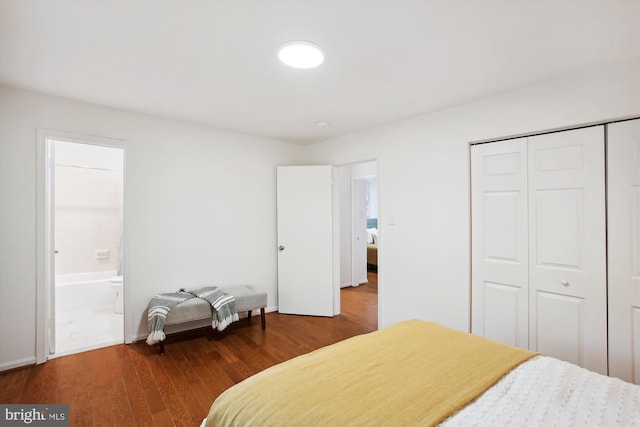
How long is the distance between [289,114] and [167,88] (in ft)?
3.69

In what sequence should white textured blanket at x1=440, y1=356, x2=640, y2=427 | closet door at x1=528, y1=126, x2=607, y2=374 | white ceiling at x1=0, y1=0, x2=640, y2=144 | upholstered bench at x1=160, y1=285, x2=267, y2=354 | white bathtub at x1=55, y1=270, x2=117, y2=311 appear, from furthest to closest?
1. white bathtub at x1=55, y1=270, x2=117, y2=311
2. upholstered bench at x1=160, y1=285, x2=267, y2=354
3. closet door at x1=528, y1=126, x2=607, y2=374
4. white ceiling at x1=0, y1=0, x2=640, y2=144
5. white textured blanket at x1=440, y1=356, x2=640, y2=427

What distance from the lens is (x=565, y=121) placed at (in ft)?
7.13

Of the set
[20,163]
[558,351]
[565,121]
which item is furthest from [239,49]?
[558,351]

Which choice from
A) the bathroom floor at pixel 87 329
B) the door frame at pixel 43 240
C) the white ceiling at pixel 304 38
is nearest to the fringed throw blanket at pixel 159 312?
the bathroom floor at pixel 87 329

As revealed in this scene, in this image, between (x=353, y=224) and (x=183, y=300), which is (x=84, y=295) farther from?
(x=353, y=224)

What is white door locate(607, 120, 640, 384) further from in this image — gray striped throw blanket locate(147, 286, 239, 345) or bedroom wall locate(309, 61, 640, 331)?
gray striped throw blanket locate(147, 286, 239, 345)

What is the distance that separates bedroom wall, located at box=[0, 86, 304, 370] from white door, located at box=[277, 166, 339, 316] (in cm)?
18

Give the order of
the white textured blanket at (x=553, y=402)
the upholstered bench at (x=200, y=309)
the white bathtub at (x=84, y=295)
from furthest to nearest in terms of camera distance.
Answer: the white bathtub at (x=84, y=295), the upholstered bench at (x=200, y=309), the white textured blanket at (x=553, y=402)

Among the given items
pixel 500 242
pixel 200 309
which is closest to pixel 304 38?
pixel 500 242

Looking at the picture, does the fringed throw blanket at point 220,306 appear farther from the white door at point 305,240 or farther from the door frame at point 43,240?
the door frame at point 43,240

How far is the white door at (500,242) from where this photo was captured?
7.93 feet

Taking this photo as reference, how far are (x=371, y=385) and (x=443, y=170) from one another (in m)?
2.20

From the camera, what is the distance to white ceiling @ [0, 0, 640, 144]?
1.50 metres

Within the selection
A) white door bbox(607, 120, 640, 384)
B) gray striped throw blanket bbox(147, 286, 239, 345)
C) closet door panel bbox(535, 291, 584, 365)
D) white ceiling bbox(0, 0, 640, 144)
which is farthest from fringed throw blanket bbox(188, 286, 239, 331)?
white door bbox(607, 120, 640, 384)
